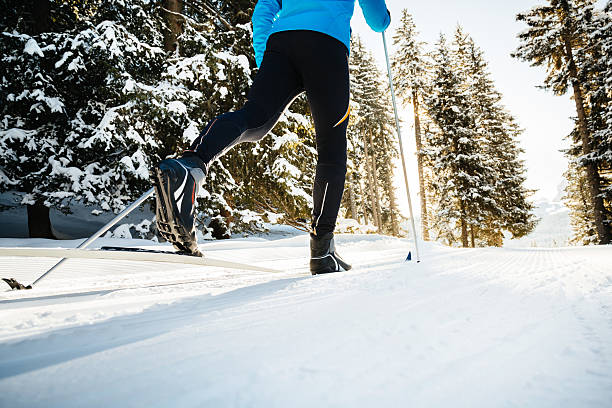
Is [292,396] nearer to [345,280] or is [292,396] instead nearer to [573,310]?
[573,310]

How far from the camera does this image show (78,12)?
5.47m

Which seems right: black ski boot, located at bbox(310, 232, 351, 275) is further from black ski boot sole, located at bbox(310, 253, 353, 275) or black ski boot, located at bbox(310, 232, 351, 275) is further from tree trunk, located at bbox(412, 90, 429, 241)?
tree trunk, located at bbox(412, 90, 429, 241)

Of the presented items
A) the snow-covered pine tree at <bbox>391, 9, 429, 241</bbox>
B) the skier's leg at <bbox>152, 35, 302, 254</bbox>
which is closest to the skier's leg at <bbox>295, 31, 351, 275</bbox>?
the skier's leg at <bbox>152, 35, 302, 254</bbox>

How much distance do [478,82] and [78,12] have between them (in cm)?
1850

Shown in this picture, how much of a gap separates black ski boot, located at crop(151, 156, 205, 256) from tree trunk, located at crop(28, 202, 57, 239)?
5796mm

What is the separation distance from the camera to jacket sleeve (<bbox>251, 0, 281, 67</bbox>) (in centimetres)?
147

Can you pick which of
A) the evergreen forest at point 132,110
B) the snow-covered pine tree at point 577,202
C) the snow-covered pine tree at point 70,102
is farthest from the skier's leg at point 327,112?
the snow-covered pine tree at point 577,202

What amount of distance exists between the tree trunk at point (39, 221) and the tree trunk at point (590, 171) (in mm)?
14939

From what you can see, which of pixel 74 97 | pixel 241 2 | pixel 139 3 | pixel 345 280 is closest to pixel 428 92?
pixel 241 2

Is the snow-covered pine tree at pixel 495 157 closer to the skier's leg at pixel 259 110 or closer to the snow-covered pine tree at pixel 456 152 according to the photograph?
the snow-covered pine tree at pixel 456 152

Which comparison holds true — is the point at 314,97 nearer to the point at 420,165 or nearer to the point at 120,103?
the point at 120,103

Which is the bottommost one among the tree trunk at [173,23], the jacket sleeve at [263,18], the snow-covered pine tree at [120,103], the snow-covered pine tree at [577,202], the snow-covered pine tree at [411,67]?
the snow-covered pine tree at [577,202]

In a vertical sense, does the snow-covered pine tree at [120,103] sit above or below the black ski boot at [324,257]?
above

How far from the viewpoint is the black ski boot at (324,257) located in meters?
1.38
